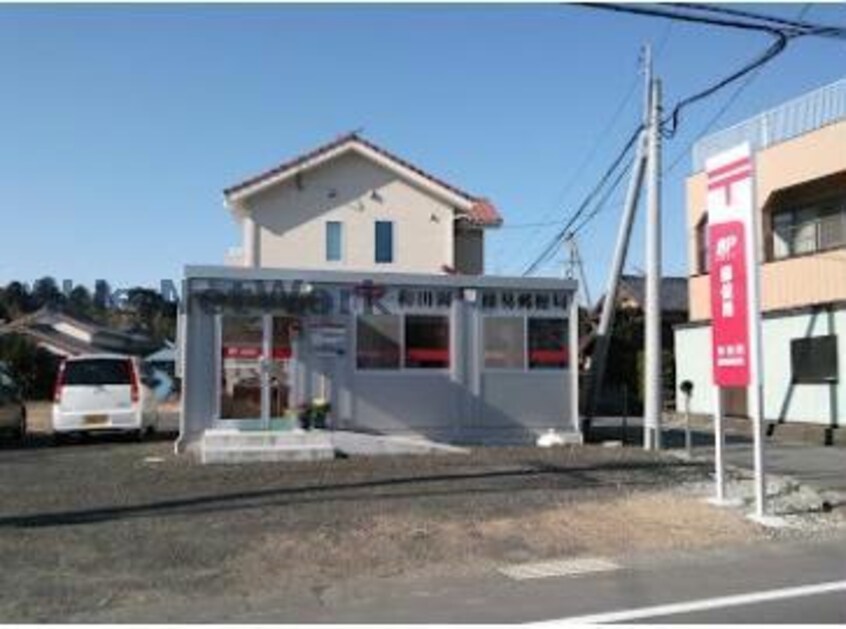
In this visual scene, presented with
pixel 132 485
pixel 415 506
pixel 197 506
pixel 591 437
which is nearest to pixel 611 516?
pixel 415 506

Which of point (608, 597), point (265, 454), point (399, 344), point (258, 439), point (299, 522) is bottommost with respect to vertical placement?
point (608, 597)

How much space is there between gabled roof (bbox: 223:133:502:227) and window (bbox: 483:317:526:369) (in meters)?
18.8

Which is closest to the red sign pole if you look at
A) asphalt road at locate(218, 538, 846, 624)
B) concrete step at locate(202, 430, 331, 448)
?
asphalt road at locate(218, 538, 846, 624)

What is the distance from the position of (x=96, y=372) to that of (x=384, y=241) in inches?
746

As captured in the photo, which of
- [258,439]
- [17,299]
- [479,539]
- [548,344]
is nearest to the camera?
[479,539]

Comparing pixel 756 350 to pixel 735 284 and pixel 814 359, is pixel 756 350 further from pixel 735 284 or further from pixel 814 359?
pixel 814 359

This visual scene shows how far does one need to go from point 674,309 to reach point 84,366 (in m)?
31.7

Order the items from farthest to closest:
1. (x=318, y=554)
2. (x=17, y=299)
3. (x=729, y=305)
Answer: (x=17, y=299) < (x=729, y=305) < (x=318, y=554)

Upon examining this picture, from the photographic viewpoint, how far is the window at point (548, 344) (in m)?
23.4

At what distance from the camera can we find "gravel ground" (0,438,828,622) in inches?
414

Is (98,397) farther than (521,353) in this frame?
Yes

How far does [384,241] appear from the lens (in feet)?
140

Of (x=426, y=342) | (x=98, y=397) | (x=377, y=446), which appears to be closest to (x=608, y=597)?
(x=377, y=446)

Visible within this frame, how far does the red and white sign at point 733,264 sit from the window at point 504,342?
25.9ft
